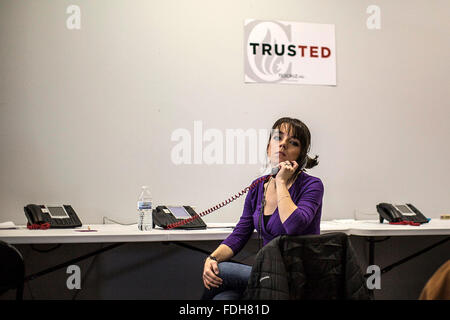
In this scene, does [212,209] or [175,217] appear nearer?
[175,217]

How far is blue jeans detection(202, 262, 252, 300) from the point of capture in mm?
1585

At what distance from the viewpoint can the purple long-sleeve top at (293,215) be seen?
5.38 ft

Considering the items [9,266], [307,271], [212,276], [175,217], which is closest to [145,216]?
[175,217]

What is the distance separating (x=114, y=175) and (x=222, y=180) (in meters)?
0.69

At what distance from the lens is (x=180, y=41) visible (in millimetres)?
2758

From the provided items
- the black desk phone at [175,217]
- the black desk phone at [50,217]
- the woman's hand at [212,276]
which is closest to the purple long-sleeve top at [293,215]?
the woman's hand at [212,276]

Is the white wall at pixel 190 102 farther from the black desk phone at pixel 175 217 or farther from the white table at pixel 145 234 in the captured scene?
the white table at pixel 145 234

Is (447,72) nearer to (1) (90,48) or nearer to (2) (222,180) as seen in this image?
(2) (222,180)

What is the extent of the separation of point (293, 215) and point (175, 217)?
0.86 meters

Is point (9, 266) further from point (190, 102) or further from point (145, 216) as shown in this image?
point (190, 102)

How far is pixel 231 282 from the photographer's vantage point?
1.61 meters

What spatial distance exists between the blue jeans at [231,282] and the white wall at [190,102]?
1.08 metres

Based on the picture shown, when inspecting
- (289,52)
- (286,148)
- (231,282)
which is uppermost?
(289,52)

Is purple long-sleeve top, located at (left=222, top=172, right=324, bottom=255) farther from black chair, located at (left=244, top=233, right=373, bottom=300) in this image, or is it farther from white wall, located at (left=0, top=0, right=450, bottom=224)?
white wall, located at (left=0, top=0, right=450, bottom=224)
